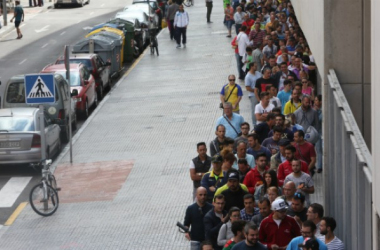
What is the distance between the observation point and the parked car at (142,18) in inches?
1678

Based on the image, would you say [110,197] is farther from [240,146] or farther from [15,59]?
[15,59]

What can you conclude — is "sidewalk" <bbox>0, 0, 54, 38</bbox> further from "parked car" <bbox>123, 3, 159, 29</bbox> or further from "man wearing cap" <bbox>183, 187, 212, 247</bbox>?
"man wearing cap" <bbox>183, 187, 212, 247</bbox>

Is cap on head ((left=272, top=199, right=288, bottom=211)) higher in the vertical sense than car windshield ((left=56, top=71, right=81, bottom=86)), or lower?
higher

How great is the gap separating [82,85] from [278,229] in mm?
16388

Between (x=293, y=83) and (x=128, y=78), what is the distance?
48.7 ft

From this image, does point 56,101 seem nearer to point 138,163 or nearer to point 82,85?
point 82,85

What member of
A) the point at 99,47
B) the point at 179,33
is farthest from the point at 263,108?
the point at 179,33

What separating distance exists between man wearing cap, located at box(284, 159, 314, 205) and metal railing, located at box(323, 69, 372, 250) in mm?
230

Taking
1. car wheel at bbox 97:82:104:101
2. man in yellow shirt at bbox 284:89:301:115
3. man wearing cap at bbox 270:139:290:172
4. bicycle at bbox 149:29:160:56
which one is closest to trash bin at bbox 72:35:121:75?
car wheel at bbox 97:82:104:101

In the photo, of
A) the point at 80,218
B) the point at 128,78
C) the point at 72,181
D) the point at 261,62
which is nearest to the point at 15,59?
the point at 128,78

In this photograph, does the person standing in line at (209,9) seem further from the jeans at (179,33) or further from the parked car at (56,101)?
the parked car at (56,101)

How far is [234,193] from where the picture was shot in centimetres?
1346

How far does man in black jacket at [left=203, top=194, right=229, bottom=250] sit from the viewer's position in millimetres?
12883

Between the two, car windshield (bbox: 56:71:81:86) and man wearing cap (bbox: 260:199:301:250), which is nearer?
man wearing cap (bbox: 260:199:301:250)
